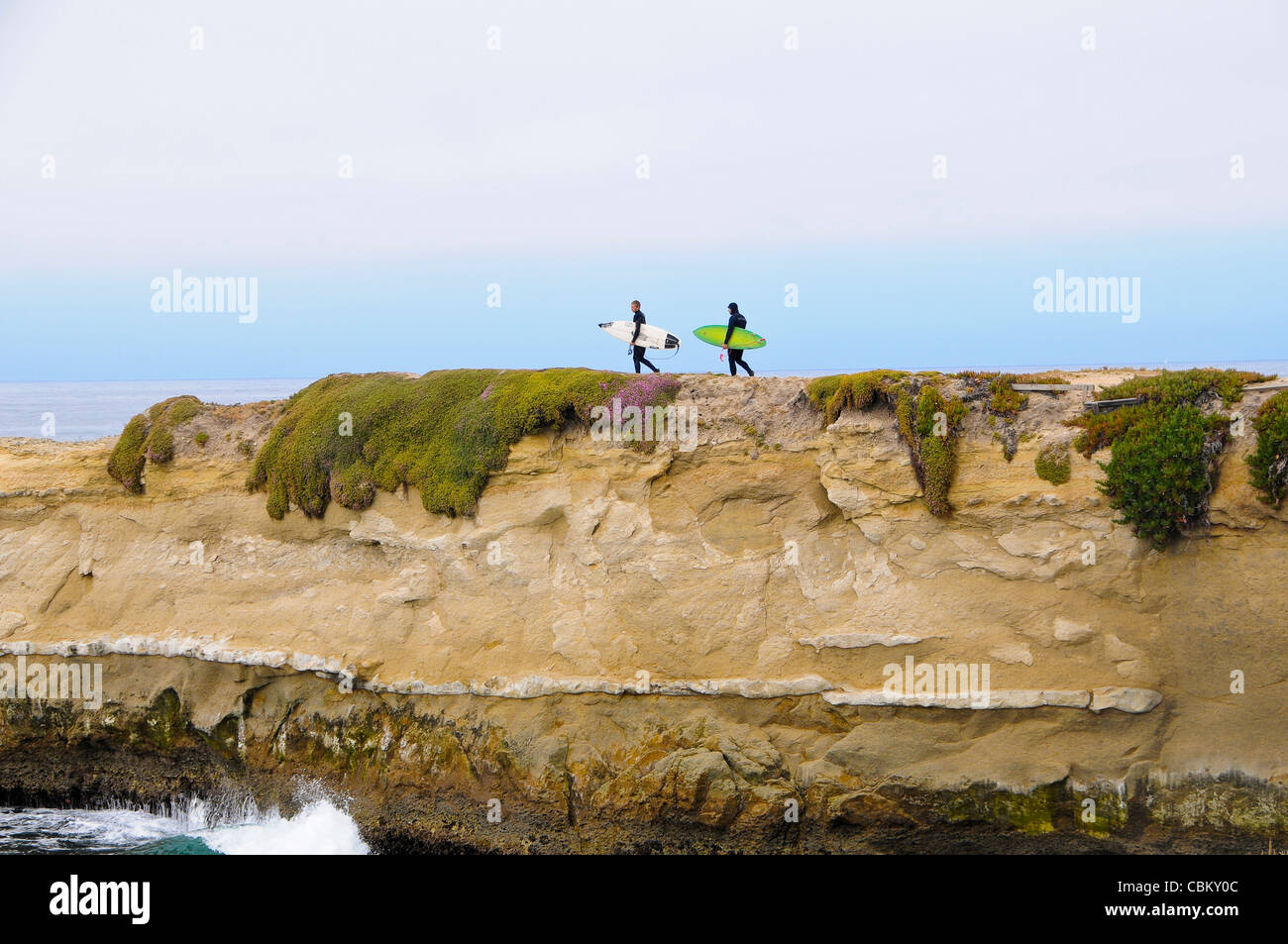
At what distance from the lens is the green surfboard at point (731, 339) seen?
18.8 metres

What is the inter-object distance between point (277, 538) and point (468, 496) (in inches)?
149

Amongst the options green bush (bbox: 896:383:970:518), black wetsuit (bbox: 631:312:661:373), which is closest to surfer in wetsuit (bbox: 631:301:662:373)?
black wetsuit (bbox: 631:312:661:373)

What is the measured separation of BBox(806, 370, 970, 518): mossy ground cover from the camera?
1388cm

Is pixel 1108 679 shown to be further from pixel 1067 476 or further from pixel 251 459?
pixel 251 459

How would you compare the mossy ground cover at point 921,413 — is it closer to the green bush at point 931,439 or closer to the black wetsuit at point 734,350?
the green bush at point 931,439

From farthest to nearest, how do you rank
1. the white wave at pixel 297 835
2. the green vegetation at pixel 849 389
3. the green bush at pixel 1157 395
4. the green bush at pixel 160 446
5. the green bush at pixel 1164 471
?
the green bush at pixel 160 446 < the white wave at pixel 297 835 < the green vegetation at pixel 849 389 < the green bush at pixel 1157 395 < the green bush at pixel 1164 471

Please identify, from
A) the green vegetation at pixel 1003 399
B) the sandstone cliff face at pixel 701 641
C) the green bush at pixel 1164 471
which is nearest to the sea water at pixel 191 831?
the sandstone cliff face at pixel 701 641

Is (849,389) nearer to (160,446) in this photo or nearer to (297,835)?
(297,835)

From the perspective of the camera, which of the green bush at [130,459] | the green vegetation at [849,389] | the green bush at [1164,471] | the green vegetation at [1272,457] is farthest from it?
the green bush at [130,459]

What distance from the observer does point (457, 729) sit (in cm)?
1520

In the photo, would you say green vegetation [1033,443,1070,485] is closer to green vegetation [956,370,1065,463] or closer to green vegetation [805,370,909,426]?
green vegetation [956,370,1065,463]

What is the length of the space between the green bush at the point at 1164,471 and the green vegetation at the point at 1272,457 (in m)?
0.47

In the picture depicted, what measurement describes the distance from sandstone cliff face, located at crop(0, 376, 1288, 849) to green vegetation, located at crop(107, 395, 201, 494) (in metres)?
0.32

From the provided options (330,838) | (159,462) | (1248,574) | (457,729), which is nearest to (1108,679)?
(1248,574)
